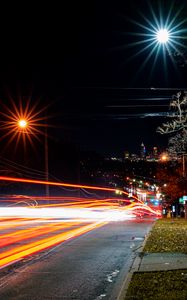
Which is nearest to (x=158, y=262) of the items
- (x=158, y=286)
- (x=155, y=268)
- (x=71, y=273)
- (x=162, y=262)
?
(x=162, y=262)

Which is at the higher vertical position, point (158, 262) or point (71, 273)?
point (158, 262)

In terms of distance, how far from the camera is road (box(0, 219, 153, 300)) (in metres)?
9.18

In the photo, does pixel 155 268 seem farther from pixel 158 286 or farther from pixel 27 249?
pixel 27 249

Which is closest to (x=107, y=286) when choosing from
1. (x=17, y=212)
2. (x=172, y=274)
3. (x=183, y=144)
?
(x=172, y=274)

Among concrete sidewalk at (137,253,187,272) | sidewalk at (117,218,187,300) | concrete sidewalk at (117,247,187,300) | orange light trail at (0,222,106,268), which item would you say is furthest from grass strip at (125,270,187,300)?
orange light trail at (0,222,106,268)

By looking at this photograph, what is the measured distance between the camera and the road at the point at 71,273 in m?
9.18

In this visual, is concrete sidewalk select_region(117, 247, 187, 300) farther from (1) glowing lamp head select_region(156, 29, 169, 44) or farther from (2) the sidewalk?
(1) glowing lamp head select_region(156, 29, 169, 44)

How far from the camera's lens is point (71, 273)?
11609mm

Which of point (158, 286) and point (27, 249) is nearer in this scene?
point (158, 286)

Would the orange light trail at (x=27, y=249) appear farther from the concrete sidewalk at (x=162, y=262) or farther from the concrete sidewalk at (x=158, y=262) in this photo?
the concrete sidewalk at (x=162, y=262)

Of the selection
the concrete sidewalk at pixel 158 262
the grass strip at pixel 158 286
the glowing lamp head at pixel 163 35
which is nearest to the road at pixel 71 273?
the concrete sidewalk at pixel 158 262

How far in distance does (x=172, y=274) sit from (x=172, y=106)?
15.4 meters

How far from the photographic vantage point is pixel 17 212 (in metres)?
38.7

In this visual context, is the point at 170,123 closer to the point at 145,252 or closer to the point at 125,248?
the point at 125,248
